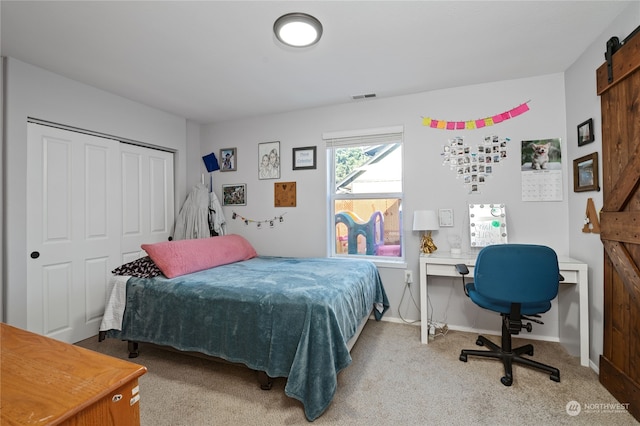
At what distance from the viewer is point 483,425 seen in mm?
1604

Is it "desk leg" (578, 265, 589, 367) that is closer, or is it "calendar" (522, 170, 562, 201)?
"desk leg" (578, 265, 589, 367)

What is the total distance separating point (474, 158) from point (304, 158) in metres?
1.85

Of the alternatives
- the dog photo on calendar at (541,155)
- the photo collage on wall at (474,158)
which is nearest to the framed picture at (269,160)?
the photo collage on wall at (474,158)

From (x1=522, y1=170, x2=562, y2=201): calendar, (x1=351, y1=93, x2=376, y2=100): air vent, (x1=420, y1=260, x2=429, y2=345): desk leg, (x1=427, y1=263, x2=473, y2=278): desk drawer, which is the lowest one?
(x1=420, y1=260, x2=429, y2=345): desk leg

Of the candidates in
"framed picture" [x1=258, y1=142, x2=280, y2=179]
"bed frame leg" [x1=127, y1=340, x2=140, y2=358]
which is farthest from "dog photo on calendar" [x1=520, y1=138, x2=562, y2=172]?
"bed frame leg" [x1=127, y1=340, x2=140, y2=358]

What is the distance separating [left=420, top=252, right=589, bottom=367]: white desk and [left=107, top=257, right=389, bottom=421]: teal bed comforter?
0.54 m

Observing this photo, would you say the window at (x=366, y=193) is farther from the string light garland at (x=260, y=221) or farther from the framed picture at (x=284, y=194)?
the string light garland at (x=260, y=221)

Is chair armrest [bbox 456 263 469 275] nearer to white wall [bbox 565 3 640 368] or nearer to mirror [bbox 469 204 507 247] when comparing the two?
mirror [bbox 469 204 507 247]

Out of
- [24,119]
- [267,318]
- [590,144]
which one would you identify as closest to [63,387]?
[267,318]

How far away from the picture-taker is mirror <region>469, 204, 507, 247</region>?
2777 mm

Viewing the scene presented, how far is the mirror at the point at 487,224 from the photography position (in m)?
2.78

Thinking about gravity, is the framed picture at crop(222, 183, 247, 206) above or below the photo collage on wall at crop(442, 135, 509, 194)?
below

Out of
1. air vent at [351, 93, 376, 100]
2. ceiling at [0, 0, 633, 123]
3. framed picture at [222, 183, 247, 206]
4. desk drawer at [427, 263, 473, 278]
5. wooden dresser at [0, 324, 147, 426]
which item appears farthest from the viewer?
framed picture at [222, 183, 247, 206]

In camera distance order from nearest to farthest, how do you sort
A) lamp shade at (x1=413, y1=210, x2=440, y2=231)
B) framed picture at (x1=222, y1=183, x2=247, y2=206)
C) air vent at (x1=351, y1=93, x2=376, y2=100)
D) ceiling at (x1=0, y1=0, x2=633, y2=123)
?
ceiling at (x1=0, y1=0, x2=633, y2=123) < lamp shade at (x1=413, y1=210, x2=440, y2=231) < air vent at (x1=351, y1=93, x2=376, y2=100) < framed picture at (x1=222, y1=183, x2=247, y2=206)
